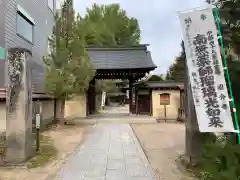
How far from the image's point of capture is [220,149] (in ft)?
14.7

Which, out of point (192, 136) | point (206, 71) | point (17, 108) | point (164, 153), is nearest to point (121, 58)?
point (164, 153)

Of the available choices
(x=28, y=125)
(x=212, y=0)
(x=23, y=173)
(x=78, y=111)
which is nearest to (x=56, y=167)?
(x=23, y=173)

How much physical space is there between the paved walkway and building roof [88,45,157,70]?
12.7m

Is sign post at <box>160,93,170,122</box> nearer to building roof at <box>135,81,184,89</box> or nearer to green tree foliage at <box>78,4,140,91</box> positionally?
building roof at <box>135,81,184,89</box>

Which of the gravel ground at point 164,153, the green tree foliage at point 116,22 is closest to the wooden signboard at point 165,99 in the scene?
the gravel ground at point 164,153

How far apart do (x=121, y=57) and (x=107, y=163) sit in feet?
59.8

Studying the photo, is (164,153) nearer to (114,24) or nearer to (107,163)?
(107,163)

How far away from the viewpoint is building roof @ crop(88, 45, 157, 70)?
24.5 meters

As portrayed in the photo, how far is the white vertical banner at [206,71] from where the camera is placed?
5000 mm

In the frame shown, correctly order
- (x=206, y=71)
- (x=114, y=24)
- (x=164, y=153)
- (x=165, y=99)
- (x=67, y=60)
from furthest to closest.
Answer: (x=114, y=24) → (x=165, y=99) → (x=67, y=60) → (x=164, y=153) → (x=206, y=71)

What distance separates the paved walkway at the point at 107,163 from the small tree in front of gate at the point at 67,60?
568cm

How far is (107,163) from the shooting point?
333 inches

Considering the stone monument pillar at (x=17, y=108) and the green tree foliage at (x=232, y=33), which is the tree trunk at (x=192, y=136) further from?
the stone monument pillar at (x=17, y=108)

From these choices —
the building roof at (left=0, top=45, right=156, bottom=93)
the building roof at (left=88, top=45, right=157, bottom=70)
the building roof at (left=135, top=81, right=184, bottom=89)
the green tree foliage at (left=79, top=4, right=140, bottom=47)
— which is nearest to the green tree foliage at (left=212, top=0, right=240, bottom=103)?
the building roof at (left=135, top=81, right=184, bottom=89)
